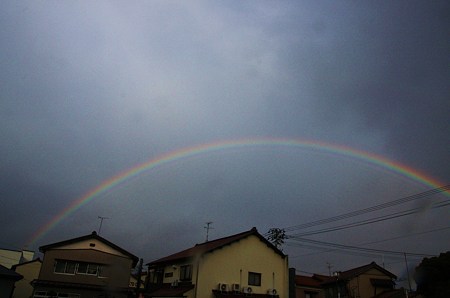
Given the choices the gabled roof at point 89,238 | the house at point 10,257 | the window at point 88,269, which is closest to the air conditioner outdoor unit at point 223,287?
the gabled roof at point 89,238

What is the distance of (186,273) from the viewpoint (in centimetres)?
2716

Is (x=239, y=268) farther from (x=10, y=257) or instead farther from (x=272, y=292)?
(x=10, y=257)

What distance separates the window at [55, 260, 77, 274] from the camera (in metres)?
28.9

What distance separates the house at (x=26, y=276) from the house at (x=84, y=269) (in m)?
16.9

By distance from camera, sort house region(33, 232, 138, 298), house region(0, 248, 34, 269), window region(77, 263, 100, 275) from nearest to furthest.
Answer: house region(33, 232, 138, 298)
window region(77, 263, 100, 275)
house region(0, 248, 34, 269)

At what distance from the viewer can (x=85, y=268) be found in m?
29.9

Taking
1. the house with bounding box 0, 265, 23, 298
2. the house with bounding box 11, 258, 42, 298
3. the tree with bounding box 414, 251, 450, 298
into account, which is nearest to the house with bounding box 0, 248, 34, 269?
the house with bounding box 11, 258, 42, 298

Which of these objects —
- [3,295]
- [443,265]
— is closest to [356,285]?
[443,265]

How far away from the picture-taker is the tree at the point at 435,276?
2416cm

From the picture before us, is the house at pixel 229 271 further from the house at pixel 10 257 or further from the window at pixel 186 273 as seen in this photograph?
the house at pixel 10 257

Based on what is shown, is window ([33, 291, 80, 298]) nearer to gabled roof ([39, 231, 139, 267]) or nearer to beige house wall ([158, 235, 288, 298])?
gabled roof ([39, 231, 139, 267])

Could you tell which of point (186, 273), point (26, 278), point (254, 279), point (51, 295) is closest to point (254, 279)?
point (254, 279)

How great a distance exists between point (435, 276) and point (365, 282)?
48.9ft

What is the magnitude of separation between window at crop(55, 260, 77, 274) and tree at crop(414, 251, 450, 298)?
29007 mm
